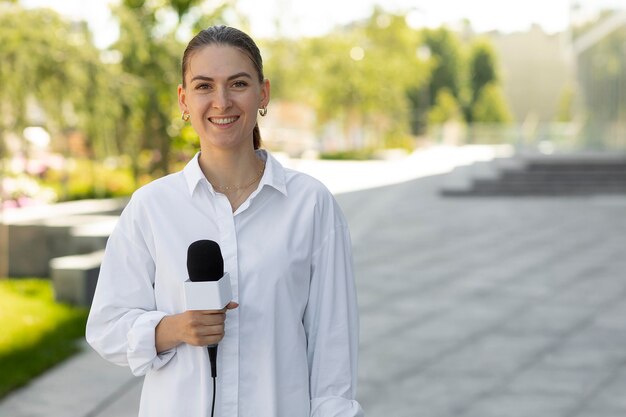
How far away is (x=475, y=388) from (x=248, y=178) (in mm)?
3869

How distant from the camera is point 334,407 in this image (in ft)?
7.06

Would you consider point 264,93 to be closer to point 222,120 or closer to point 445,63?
point 222,120

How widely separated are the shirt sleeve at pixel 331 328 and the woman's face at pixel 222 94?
1.07 ft

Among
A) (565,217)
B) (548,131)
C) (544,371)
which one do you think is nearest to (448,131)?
(548,131)

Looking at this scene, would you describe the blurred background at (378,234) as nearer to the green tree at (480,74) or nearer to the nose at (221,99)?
the nose at (221,99)

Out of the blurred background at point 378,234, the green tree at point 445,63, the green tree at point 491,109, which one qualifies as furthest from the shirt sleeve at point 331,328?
the green tree at point 445,63

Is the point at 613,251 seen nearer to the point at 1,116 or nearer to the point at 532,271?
the point at 532,271

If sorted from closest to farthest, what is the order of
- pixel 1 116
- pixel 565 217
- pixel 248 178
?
pixel 248 178
pixel 1 116
pixel 565 217

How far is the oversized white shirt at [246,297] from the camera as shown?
2109mm

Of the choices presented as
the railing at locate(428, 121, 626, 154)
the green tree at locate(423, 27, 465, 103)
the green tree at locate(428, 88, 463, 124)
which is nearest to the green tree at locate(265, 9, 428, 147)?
the railing at locate(428, 121, 626, 154)

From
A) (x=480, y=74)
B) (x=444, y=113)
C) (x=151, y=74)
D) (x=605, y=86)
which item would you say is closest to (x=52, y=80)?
(x=151, y=74)

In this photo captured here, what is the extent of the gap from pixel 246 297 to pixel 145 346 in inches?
9.4

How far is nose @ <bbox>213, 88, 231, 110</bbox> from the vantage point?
2.10m

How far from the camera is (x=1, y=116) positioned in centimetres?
959
